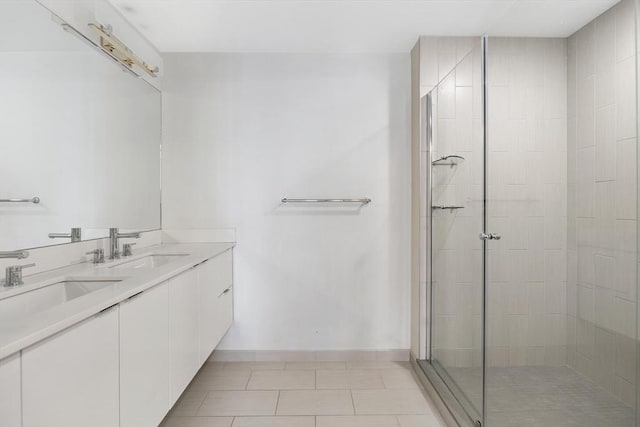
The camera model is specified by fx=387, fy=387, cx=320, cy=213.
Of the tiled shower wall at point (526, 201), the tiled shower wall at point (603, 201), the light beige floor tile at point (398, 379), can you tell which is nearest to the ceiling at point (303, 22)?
the tiled shower wall at point (526, 201)

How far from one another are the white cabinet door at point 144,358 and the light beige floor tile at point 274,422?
588mm

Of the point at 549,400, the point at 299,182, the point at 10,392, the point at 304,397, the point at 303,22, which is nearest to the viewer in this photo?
the point at 10,392

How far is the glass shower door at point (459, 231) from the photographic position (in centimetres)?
185

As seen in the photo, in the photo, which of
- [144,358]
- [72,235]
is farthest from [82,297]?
[72,235]

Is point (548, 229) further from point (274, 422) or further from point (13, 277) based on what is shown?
point (13, 277)

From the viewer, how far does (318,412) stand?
2.22m

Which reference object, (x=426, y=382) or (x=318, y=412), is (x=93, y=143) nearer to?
(x=318, y=412)

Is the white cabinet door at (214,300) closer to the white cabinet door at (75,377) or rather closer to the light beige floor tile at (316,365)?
the light beige floor tile at (316,365)

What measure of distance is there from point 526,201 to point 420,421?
1.40 meters

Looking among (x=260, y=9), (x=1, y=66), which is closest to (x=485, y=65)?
(x=260, y=9)

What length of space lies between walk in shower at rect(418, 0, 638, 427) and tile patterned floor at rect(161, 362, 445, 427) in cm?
36

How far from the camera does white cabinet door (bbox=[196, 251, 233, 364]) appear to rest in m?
2.21

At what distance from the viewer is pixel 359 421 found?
2129 mm

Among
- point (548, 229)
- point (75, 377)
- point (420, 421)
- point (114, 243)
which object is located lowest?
point (420, 421)
